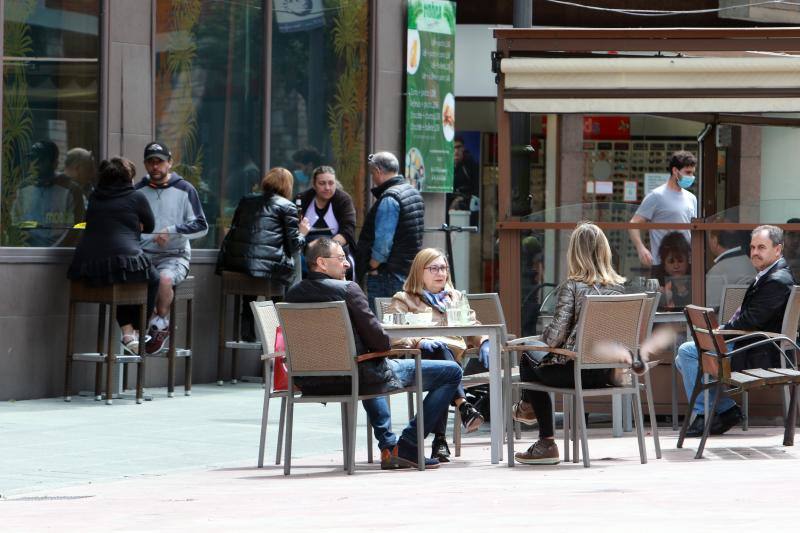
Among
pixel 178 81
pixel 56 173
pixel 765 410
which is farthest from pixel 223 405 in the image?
pixel 765 410

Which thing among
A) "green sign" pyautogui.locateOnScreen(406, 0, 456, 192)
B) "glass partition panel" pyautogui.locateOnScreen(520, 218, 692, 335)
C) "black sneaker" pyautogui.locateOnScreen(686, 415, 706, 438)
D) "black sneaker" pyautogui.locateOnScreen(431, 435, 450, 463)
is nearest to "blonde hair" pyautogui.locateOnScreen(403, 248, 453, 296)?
"black sneaker" pyautogui.locateOnScreen(431, 435, 450, 463)

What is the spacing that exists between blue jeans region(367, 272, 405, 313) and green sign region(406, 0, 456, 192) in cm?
419

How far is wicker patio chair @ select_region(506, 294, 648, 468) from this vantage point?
358 inches

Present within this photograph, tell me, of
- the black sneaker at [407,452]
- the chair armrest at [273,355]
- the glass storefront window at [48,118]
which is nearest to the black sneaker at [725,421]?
the black sneaker at [407,452]

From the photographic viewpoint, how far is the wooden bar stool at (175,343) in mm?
12734

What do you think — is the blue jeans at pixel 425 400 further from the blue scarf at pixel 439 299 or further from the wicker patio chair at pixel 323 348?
the blue scarf at pixel 439 299

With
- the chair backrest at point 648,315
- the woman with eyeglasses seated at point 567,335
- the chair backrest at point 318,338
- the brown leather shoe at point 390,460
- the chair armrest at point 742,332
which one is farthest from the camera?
the chair backrest at point 648,315

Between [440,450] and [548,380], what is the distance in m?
0.73

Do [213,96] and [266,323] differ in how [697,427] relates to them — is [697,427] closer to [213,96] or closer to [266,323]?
[266,323]

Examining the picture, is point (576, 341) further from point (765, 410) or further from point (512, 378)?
point (765, 410)

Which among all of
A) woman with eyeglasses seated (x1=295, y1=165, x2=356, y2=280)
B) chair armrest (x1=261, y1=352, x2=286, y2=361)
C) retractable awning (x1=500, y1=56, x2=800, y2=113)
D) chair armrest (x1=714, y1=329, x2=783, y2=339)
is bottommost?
chair armrest (x1=261, y1=352, x2=286, y2=361)

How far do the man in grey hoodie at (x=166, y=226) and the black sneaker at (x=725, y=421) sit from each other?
4348 millimetres

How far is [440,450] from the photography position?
9391 millimetres

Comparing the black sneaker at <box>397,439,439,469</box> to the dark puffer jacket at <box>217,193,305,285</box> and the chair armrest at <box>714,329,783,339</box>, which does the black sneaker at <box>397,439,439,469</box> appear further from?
the dark puffer jacket at <box>217,193,305,285</box>
